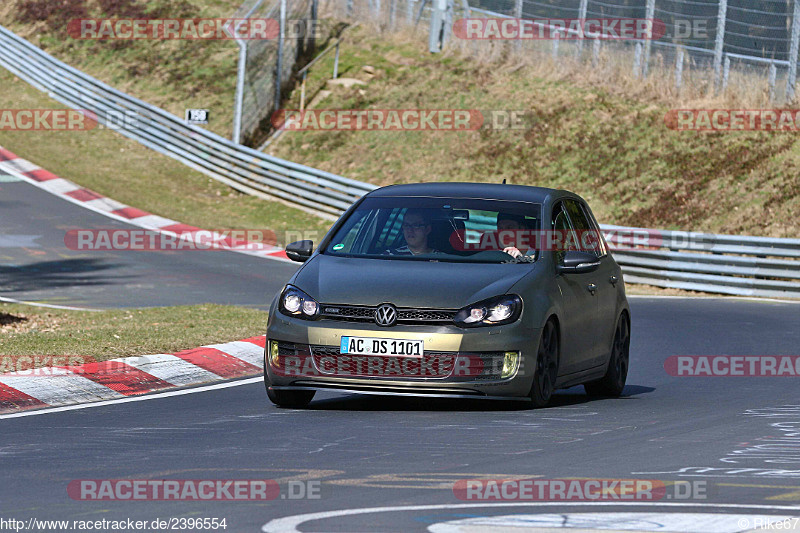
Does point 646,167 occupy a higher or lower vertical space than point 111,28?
lower

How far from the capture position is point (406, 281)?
31.8 ft

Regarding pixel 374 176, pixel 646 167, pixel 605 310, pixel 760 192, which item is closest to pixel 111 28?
pixel 374 176

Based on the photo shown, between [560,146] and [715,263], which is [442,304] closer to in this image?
[715,263]

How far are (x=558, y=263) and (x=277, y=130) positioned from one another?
27423 mm

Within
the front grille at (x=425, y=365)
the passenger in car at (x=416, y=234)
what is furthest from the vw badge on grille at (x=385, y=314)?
the passenger in car at (x=416, y=234)

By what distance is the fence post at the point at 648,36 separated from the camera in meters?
32.2

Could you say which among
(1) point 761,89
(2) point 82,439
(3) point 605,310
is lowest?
(2) point 82,439

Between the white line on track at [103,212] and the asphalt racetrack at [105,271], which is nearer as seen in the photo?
the asphalt racetrack at [105,271]

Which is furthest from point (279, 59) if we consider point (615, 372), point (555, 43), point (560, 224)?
point (560, 224)

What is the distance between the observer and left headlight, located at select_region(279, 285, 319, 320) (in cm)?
972

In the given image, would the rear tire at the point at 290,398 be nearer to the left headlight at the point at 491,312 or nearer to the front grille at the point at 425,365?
the front grille at the point at 425,365

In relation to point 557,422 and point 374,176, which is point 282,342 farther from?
point 374,176

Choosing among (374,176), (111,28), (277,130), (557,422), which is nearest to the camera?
(557,422)

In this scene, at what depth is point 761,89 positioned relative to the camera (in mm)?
30781
